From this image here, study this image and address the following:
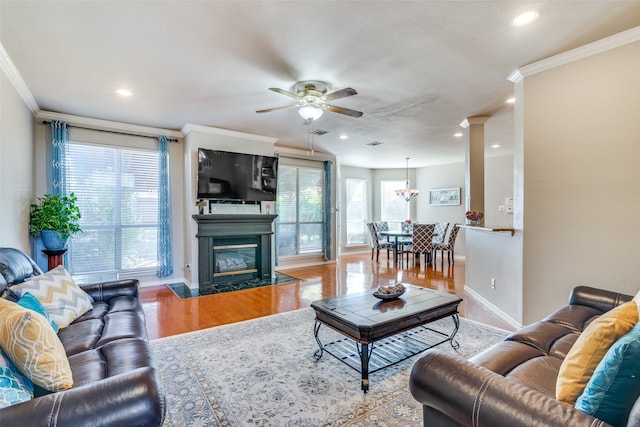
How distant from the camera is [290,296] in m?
4.52

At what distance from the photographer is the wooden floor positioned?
3548 millimetres

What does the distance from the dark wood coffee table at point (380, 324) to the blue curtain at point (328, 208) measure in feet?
14.6

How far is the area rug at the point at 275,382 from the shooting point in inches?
72.6

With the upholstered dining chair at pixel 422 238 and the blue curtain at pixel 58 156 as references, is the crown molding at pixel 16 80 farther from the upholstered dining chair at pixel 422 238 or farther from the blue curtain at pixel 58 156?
the upholstered dining chair at pixel 422 238

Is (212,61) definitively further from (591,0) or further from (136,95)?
(591,0)

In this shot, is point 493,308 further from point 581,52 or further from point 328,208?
point 328,208

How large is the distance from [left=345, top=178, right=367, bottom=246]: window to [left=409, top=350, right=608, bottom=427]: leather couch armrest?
7.92m

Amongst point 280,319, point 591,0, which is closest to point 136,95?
point 280,319

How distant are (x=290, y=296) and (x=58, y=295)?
283 centimetres

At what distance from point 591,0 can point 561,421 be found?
265cm

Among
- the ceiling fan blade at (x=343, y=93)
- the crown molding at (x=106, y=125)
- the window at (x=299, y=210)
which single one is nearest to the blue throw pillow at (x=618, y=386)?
the ceiling fan blade at (x=343, y=93)

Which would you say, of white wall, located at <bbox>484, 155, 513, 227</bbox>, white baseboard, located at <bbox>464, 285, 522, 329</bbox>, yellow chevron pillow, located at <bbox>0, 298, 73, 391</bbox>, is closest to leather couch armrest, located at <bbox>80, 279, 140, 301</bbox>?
yellow chevron pillow, located at <bbox>0, 298, 73, 391</bbox>

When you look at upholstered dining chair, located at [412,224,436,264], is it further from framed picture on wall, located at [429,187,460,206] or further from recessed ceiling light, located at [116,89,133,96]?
recessed ceiling light, located at [116,89,133,96]

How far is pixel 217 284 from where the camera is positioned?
5215 millimetres
